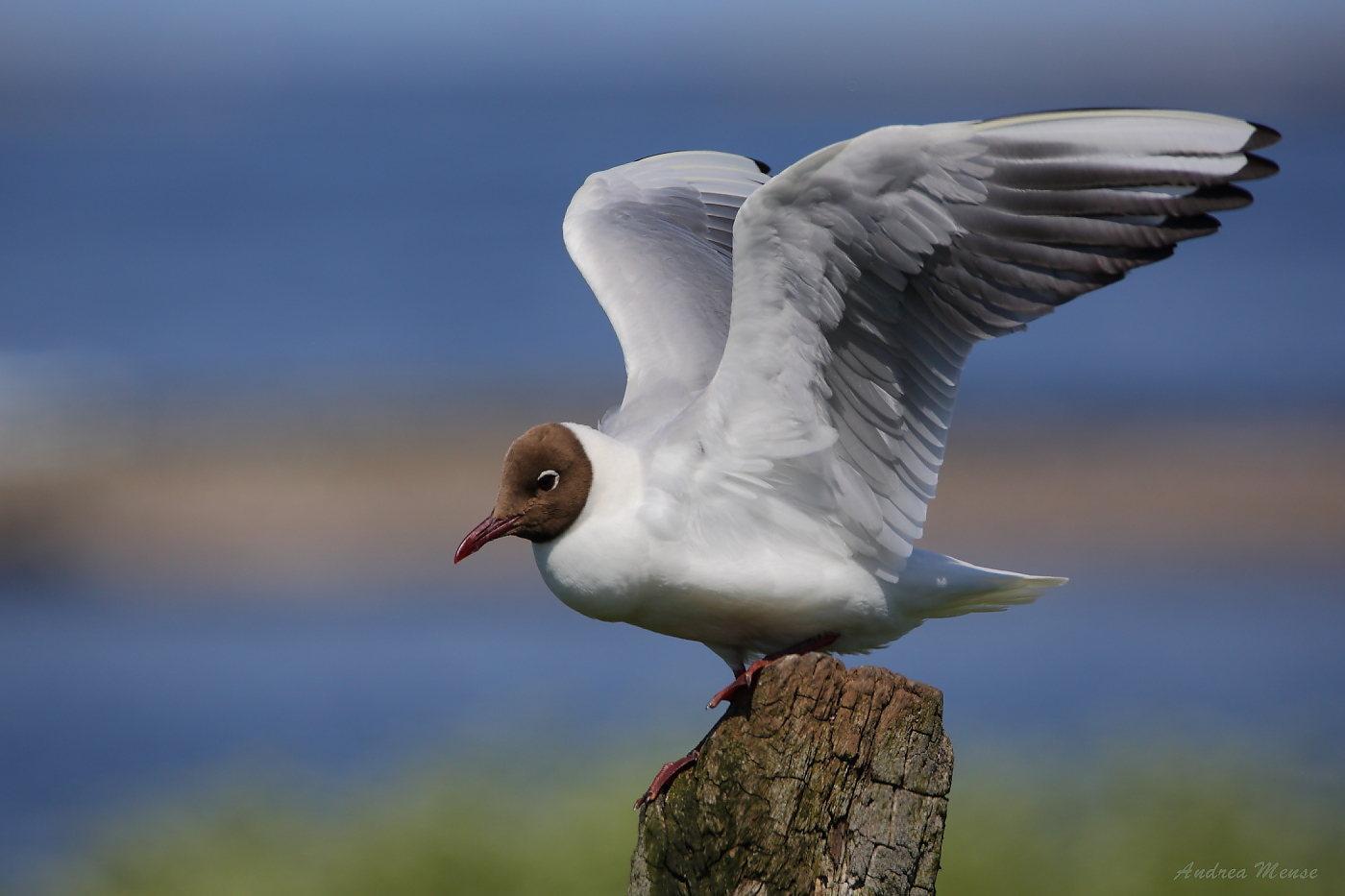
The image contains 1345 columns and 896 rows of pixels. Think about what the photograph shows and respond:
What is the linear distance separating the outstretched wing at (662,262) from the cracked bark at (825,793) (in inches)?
57.5

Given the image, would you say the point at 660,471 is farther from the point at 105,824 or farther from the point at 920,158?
the point at 105,824

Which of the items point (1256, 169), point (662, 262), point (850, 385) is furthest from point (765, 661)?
point (662, 262)

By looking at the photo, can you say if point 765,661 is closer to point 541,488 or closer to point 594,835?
point 541,488

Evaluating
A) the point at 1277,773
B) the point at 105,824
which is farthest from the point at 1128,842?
the point at 105,824

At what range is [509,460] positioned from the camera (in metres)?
3.99

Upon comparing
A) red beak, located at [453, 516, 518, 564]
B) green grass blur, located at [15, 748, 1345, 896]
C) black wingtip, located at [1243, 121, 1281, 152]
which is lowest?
green grass blur, located at [15, 748, 1345, 896]

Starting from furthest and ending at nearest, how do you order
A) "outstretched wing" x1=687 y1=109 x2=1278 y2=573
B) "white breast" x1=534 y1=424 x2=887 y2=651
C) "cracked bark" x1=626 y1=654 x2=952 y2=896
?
1. "white breast" x1=534 y1=424 x2=887 y2=651
2. "outstretched wing" x1=687 y1=109 x2=1278 y2=573
3. "cracked bark" x1=626 y1=654 x2=952 y2=896

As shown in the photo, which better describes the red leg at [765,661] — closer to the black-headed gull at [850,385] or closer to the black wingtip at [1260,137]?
the black-headed gull at [850,385]

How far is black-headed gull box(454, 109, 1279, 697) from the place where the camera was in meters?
3.29

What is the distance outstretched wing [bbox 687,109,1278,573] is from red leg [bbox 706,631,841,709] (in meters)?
0.28

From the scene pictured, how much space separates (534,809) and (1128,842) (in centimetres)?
259

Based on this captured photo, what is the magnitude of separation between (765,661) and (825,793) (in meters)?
0.55

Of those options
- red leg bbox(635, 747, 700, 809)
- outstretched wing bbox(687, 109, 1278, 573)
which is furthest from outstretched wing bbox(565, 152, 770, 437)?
red leg bbox(635, 747, 700, 809)

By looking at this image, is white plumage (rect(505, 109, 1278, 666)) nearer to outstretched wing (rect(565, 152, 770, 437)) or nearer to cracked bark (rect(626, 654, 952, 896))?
outstretched wing (rect(565, 152, 770, 437))
